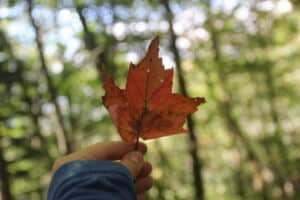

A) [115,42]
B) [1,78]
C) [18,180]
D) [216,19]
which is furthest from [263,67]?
[18,180]

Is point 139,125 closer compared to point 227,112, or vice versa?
point 139,125

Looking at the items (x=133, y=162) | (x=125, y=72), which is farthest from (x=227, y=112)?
(x=133, y=162)

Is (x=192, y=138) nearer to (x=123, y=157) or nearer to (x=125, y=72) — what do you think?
(x=125, y=72)

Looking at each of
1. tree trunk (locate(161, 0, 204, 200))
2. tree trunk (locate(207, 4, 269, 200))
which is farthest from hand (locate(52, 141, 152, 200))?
tree trunk (locate(207, 4, 269, 200))

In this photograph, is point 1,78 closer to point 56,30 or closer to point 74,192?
point 56,30

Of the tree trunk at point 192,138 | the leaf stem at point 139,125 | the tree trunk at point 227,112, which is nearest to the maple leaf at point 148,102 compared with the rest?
the leaf stem at point 139,125
